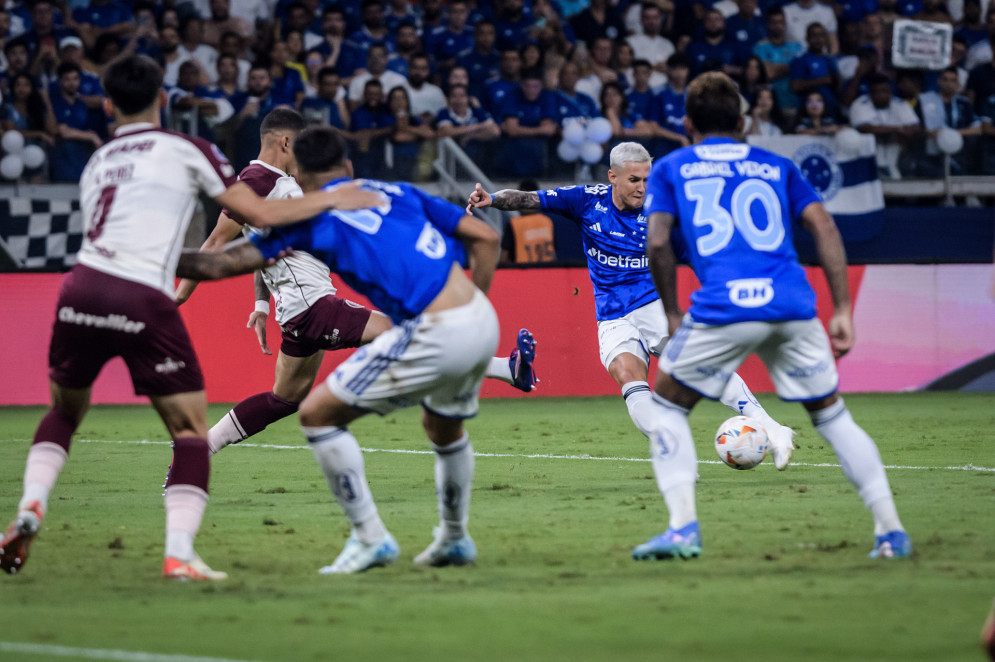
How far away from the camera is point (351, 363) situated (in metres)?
5.50

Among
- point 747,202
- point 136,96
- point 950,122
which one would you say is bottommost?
point 950,122

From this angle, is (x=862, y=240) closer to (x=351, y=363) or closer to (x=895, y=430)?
(x=895, y=430)

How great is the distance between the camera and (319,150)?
225 inches

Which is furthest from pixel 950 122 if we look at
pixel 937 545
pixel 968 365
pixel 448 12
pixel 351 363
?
pixel 351 363

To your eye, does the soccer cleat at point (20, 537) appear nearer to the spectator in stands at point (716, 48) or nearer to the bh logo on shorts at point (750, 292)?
the bh logo on shorts at point (750, 292)

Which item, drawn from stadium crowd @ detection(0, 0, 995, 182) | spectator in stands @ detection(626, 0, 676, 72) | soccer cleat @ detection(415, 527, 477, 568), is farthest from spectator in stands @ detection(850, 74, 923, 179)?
soccer cleat @ detection(415, 527, 477, 568)

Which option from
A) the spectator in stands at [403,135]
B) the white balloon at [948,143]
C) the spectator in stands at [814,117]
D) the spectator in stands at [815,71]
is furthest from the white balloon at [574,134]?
the white balloon at [948,143]

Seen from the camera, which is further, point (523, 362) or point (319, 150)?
point (523, 362)

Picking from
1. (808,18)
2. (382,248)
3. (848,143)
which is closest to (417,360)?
(382,248)

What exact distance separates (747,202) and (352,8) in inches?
518

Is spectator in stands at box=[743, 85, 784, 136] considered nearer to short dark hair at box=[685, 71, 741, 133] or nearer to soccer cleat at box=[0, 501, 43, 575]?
short dark hair at box=[685, 71, 741, 133]

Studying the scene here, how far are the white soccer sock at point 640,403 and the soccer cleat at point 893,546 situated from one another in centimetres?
255

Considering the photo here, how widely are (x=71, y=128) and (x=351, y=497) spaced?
36.7 ft

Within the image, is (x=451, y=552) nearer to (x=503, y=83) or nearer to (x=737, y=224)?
(x=737, y=224)
